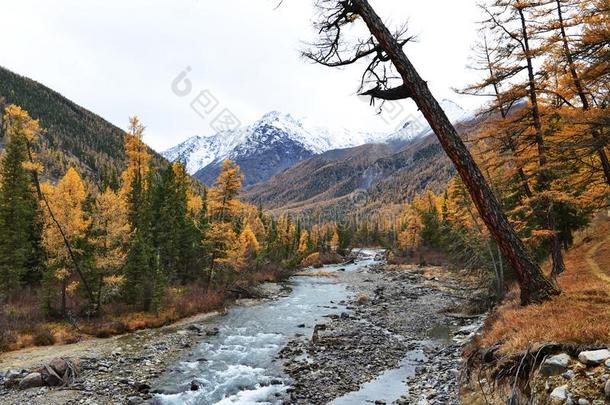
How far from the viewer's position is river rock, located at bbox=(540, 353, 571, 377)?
6582 millimetres

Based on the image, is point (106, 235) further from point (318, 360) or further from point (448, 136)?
point (448, 136)

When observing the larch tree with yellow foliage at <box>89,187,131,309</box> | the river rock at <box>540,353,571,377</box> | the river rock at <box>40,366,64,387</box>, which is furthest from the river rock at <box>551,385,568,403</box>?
the larch tree with yellow foliage at <box>89,187,131,309</box>

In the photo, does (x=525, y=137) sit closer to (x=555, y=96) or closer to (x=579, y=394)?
(x=555, y=96)

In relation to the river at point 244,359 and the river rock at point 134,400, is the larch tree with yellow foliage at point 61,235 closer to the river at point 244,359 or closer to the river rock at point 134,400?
the river at point 244,359

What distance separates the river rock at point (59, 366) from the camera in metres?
17.4

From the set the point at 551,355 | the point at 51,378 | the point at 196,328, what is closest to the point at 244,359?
the point at 196,328

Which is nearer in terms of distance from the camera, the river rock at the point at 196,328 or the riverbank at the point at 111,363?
the riverbank at the point at 111,363

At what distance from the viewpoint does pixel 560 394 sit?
607 centimetres

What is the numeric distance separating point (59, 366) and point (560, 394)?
19216mm

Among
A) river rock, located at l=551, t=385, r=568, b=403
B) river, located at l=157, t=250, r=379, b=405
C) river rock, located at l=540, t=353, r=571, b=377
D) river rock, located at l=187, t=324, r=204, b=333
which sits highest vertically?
river rock, located at l=540, t=353, r=571, b=377

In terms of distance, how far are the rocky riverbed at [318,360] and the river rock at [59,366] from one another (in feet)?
2.46

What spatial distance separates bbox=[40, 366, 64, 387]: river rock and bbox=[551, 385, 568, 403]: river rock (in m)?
18.2

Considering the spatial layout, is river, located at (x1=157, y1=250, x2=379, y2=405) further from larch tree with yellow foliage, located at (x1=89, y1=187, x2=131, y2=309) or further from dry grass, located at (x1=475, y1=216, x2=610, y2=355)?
dry grass, located at (x1=475, y1=216, x2=610, y2=355)

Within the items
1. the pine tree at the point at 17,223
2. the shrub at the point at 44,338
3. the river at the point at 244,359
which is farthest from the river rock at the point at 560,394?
the pine tree at the point at 17,223
